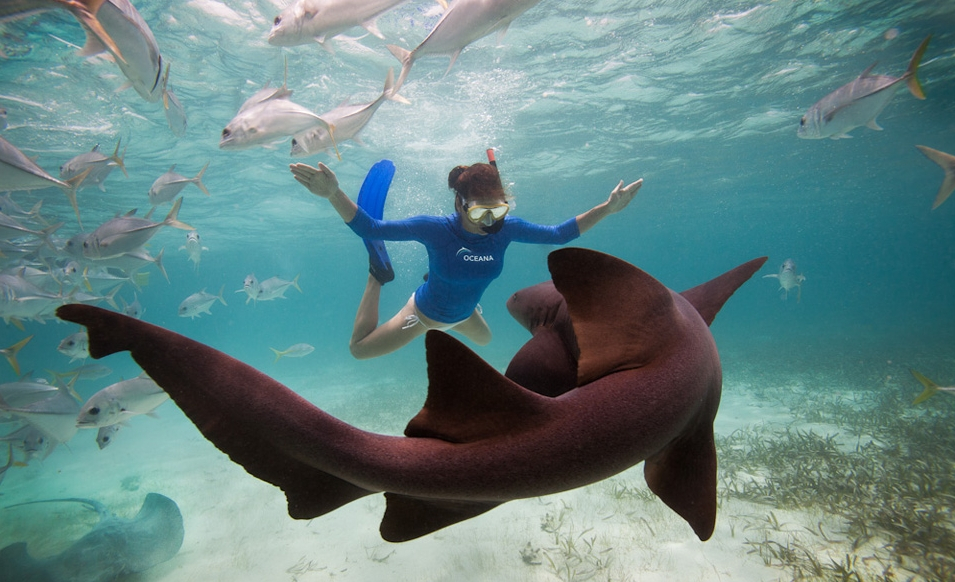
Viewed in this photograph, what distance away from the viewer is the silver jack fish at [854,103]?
21.8 feet

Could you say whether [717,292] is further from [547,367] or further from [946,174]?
[946,174]

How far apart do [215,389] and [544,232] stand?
3292mm

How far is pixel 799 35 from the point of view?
44.4ft

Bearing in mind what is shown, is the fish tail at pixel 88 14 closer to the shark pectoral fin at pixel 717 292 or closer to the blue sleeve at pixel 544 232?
the blue sleeve at pixel 544 232

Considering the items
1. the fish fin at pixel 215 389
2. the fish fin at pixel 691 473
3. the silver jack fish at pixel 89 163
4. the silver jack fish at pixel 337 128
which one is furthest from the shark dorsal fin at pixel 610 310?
the silver jack fish at pixel 89 163

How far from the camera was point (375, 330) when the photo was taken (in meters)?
4.77

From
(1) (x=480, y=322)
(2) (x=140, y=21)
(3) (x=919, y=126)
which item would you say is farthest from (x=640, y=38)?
(3) (x=919, y=126)

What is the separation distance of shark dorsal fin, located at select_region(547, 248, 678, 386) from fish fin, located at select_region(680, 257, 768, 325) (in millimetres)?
572

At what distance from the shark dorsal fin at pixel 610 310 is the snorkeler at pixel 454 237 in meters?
1.83

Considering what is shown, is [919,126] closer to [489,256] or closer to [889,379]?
[889,379]

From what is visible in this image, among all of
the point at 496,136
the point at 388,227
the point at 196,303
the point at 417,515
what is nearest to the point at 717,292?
the point at 417,515

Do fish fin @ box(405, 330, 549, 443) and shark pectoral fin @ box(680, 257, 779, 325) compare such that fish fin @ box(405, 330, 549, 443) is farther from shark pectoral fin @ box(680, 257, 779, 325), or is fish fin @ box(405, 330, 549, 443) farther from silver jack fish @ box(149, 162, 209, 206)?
silver jack fish @ box(149, 162, 209, 206)

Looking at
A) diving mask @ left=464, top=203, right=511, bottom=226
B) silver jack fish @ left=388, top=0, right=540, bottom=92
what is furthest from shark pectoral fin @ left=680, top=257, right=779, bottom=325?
silver jack fish @ left=388, top=0, right=540, bottom=92

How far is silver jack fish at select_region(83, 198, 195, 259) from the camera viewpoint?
18.8ft
